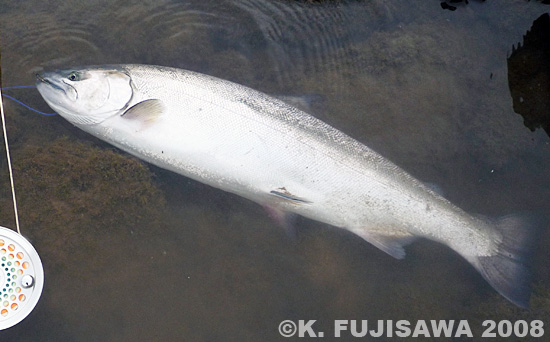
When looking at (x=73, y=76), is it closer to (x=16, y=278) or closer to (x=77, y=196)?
(x=77, y=196)

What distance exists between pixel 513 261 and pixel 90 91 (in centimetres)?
377

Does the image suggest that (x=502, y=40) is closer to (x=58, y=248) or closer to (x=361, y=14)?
(x=361, y=14)

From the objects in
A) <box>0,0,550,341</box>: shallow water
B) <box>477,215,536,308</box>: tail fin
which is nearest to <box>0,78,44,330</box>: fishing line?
<box>0,0,550,341</box>: shallow water

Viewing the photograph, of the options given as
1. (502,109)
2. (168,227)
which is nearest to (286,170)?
(168,227)

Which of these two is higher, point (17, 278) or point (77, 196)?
point (77, 196)

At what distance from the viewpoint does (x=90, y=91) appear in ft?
11.1

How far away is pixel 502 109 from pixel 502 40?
0.71 metres

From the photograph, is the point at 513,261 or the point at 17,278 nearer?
the point at 17,278

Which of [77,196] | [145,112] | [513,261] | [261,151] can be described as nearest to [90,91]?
[145,112]

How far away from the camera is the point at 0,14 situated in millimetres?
3992

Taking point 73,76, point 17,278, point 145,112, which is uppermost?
point 73,76

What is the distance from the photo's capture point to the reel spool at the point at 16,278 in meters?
3.11

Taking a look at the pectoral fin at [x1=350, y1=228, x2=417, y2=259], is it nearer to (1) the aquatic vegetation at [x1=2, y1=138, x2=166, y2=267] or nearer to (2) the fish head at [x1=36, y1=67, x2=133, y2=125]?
(1) the aquatic vegetation at [x1=2, y1=138, x2=166, y2=267]

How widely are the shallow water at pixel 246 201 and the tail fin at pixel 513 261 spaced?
1.18 ft
